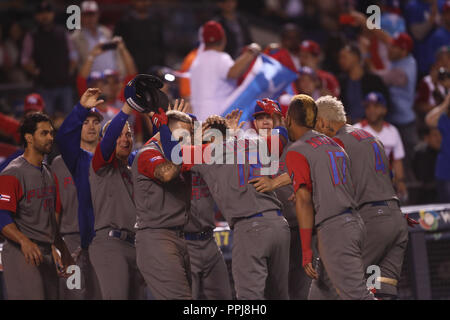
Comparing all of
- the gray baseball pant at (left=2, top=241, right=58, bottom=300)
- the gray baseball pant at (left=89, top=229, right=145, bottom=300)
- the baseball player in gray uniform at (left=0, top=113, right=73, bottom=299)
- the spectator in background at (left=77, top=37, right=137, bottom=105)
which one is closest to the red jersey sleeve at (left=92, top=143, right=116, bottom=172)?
the baseball player in gray uniform at (left=0, top=113, right=73, bottom=299)

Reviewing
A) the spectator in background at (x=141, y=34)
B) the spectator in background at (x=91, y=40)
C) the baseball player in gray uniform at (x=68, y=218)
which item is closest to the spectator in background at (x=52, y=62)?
the spectator in background at (x=91, y=40)

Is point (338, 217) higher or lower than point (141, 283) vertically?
higher

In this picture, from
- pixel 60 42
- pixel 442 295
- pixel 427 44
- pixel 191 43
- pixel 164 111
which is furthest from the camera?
pixel 191 43

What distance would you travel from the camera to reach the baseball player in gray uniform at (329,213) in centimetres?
624

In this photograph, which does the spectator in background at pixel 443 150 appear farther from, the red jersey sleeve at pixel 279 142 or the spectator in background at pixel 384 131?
the red jersey sleeve at pixel 279 142

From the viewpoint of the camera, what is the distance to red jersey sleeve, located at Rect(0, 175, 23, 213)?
6684mm

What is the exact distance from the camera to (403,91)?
1062 cm

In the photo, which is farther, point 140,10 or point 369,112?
point 140,10

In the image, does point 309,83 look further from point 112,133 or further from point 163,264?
point 163,264

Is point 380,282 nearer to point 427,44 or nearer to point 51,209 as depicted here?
point 51,209

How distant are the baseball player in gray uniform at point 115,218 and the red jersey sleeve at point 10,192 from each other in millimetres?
645
